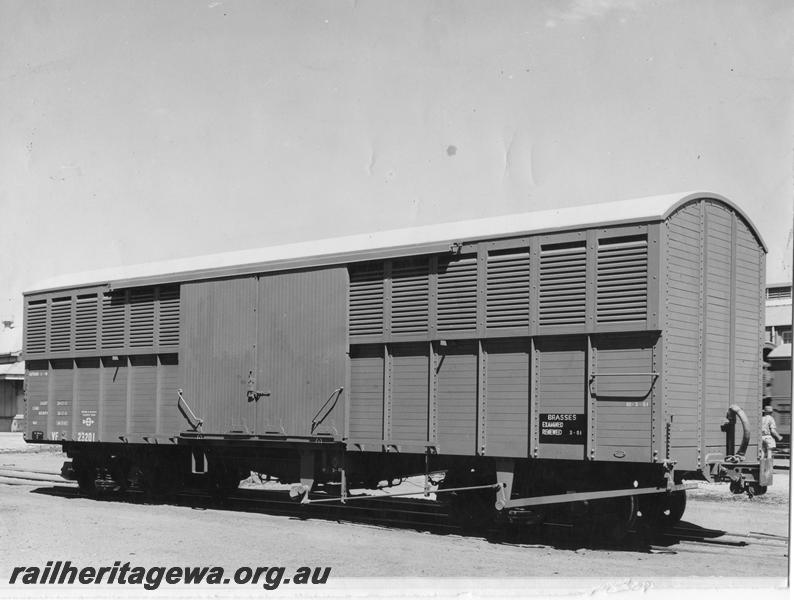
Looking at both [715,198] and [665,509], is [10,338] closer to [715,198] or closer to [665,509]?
[665,509]

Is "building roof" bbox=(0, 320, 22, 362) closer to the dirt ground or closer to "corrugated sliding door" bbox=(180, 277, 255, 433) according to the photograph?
"corrugated sliding door" bbox=(180, 277, 255, 433)

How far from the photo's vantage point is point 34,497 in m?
16.8

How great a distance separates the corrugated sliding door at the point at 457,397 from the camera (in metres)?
11.9

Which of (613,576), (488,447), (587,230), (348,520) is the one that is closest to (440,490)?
(488,447)

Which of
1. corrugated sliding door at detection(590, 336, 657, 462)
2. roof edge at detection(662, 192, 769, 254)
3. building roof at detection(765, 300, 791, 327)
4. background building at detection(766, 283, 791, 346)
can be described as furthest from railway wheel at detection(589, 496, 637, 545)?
building roof at detection(765, 300, 791, 327)

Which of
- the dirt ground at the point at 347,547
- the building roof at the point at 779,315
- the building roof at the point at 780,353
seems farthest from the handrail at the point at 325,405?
the building roof at the point at 779,315

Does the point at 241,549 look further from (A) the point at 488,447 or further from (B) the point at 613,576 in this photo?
(B) the point at 613,576

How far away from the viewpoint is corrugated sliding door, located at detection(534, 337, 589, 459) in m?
11.0

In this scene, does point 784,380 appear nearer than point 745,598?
No

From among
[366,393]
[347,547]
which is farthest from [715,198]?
[347,547]

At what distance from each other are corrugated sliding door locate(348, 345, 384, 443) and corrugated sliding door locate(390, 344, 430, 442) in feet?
0.80

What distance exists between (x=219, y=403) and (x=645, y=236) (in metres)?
7.38

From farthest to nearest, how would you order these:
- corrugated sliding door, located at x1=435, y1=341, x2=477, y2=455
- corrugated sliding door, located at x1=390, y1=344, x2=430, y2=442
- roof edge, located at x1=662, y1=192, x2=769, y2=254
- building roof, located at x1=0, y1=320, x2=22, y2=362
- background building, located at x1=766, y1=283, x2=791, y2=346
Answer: building roof, located at x1=0, y1=320, x2=22, y2=362
background building, located at x1=766, y1=283, x2=791, y2=346
corrugated sliding door, located at x1=390, y1=344, x2=430, y2=442
corrugated sliding door, located at x1=435, y1=341, x2=477, y2=455
roof edge, located at x1=662, y1=192, x2=769, y2=254

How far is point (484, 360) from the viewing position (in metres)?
11.9
